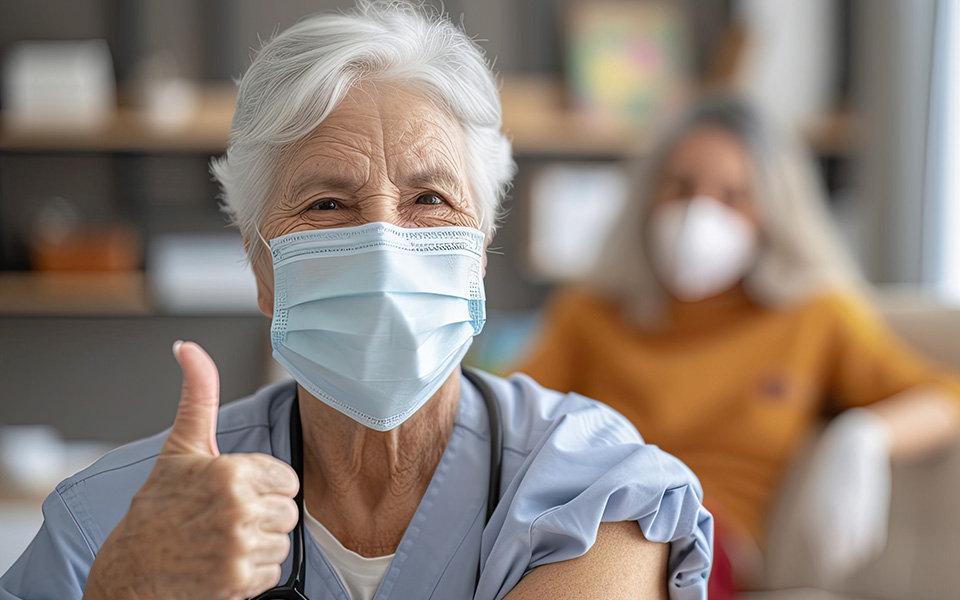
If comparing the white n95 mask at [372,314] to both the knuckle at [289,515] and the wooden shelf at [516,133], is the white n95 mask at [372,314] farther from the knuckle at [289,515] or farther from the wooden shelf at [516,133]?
the wooden shelf at [516,133]

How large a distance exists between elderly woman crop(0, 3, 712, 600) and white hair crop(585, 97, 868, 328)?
3.84ft

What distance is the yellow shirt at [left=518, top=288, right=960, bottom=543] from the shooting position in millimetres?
1836

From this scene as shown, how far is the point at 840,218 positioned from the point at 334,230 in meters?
2.81

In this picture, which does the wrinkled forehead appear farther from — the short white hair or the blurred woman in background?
the blurred woman in background

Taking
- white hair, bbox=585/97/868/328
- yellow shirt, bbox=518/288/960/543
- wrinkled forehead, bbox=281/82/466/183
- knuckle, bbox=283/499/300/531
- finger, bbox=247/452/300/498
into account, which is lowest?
yellow shirt, bbox=518/288/960/543

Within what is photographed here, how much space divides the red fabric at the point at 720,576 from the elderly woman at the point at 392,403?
715mm

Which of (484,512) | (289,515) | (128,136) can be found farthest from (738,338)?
(128,136)

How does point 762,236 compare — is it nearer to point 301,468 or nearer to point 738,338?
point 738,338

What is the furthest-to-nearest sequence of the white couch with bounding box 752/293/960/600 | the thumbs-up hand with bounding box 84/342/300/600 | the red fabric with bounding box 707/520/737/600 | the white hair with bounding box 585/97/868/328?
the white hair with bounding box 585/97/868/328 → the white couch with bounding box 752/293/960/600 → the red fabric with bounding box 707/520/737/600 → the thumbs-up hand with bounding box 84/342/300/600

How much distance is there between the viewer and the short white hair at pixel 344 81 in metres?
0.80

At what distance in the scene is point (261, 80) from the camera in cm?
81

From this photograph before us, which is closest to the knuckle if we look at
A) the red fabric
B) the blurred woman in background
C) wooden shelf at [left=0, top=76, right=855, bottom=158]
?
the red fabric

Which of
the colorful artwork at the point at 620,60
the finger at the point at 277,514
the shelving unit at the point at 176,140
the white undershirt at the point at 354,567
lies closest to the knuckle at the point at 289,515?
the finger at the point at 277,514

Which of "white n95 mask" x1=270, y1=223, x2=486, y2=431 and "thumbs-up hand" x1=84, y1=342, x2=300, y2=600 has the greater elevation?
"white n95 mask" x1=270, y1=223, x2=486, y2=431
